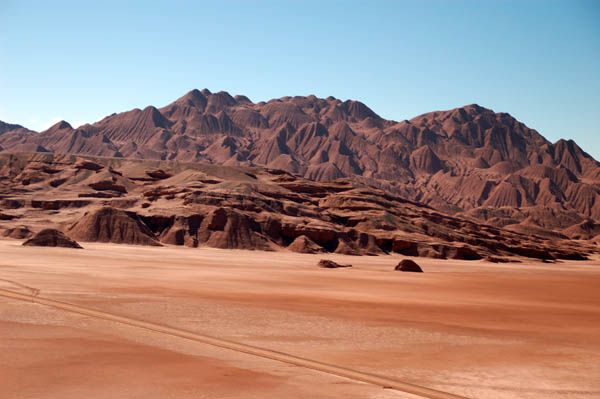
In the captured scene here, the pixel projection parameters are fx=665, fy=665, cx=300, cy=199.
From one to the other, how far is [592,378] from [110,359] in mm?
9351

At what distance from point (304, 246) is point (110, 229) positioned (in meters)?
21.7

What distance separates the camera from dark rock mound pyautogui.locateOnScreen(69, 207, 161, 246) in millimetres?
72062

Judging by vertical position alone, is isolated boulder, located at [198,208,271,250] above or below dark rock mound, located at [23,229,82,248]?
above

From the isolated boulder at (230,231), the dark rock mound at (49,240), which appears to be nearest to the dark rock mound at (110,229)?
the isolated boulder at (230,231)

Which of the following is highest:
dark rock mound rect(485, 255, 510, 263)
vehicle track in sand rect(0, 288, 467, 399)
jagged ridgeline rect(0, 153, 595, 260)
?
jagged ridgeline rect(0, 153, 595, 260)

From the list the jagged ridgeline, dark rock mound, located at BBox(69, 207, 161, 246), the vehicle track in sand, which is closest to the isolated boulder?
the jagged ridgeline

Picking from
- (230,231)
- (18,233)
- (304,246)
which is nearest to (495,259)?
(304,246)

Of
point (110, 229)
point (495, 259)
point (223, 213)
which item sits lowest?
point (495, 259)

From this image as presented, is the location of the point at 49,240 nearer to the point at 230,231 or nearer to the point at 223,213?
the point at 230,231

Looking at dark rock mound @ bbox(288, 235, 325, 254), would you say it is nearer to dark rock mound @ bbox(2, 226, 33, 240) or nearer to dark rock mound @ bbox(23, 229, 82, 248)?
dark rock mound @ bbox(23, 229, 82, 248)

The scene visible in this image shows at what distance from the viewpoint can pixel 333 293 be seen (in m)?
28.5

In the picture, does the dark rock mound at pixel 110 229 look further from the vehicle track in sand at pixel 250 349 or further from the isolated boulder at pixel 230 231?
the vehicle track in sand at pixel 250 349

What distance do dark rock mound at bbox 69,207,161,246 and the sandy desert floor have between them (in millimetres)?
43572

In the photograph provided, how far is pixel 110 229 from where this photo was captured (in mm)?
73000
